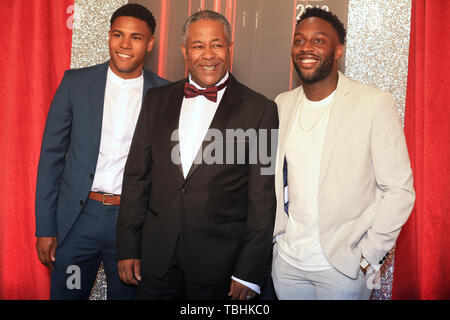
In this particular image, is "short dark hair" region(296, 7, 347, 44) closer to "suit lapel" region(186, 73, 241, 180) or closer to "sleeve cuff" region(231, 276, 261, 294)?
"suit lapel" region(186, 73, 241, 180)

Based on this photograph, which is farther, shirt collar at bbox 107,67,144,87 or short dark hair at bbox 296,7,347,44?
shirt collar at bbox 107,67,144,87

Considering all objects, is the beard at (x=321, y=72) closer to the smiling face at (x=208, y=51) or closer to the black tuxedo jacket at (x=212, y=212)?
the black tuxedo jacket at (x=212, y=212)

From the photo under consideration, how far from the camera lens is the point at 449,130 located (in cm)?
267

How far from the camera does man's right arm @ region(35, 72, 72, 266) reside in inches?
87.7

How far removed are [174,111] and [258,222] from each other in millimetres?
689

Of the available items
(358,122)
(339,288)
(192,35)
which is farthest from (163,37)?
(339,288)

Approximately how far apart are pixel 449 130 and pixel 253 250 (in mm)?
1703

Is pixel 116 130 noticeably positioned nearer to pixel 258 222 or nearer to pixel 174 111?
pixel 174 111

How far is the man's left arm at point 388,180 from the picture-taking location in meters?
1.80

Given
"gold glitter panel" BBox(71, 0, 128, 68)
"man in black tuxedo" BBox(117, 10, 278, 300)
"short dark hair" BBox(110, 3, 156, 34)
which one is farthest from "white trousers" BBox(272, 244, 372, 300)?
"gold glitter panel" BBox(71, 0, 128, 68)

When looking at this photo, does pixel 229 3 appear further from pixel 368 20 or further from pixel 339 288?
pixel 339 288

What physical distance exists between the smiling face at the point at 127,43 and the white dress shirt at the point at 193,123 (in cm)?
43

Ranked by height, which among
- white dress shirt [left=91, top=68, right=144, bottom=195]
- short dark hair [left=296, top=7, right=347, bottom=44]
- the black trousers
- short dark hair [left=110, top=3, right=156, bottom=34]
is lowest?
the black trousers

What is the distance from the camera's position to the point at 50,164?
88.0 inches
